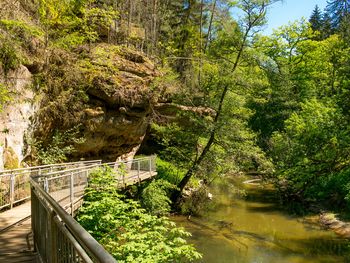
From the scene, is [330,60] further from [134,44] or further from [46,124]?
[46,124]

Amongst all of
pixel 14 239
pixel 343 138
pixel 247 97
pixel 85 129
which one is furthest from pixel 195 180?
pixel 14 239

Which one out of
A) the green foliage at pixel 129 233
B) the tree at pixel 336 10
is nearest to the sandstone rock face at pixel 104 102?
the green foliage at pixel 129 233

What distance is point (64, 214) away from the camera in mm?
3027

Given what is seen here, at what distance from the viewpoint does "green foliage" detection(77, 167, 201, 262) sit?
7137mm

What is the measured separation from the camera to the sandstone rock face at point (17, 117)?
526 inches

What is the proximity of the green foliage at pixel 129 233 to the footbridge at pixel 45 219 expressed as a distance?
0.83 meters

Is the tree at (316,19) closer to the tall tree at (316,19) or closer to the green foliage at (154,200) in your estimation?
the tall tree at (316,19)

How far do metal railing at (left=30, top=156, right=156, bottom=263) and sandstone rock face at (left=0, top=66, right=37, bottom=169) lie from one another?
2742mm

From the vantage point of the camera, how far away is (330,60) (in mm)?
39812

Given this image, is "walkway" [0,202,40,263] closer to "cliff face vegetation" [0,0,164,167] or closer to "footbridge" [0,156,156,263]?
"footbridge" [0,156,156,263]

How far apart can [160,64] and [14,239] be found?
21855mm

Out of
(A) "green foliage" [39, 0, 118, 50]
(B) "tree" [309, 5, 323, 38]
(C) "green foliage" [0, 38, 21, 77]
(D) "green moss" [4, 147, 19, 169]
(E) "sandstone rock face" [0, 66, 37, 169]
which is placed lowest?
(D) "green moss" [4, 147, 19, 169]

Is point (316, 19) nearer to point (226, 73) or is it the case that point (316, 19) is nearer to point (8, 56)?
point (226, 73)

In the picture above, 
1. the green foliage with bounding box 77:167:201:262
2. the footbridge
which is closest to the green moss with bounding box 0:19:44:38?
the footbridge
